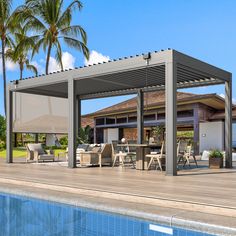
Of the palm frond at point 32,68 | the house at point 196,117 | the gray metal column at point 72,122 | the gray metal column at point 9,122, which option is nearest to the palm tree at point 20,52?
the palm frond at point 32,68

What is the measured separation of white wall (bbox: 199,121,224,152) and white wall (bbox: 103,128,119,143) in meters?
6.86

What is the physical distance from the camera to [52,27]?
1016 inches

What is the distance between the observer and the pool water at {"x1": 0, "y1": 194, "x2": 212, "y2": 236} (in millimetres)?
5438

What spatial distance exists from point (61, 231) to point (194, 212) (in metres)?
2.20

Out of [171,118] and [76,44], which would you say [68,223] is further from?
[76,44]

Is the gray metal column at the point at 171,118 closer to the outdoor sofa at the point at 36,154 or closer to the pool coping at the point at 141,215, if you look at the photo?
the pool coping at the point at 141,215

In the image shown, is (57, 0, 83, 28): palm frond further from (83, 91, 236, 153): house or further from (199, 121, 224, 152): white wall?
(199, 121, 224, 152): white wall

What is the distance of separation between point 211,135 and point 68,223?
63.0 ft

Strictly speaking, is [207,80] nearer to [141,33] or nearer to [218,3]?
[218,3]

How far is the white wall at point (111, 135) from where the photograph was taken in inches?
1103

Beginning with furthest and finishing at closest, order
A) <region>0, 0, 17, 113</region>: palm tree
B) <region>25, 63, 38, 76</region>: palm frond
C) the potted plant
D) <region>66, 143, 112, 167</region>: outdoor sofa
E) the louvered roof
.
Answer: <region>25, 63, 38, 76</region>: palm frond < <region>0, 0, 17, 113</region>: palm tree < <region>66, 143, 112, 167</region>: outdoor sofa < the potted plant < the louvered roof

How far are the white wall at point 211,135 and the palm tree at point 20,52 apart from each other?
46.1 feet

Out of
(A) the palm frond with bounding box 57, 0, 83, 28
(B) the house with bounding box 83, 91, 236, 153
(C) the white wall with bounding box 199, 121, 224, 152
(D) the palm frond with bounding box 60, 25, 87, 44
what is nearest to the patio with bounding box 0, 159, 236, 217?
(B) the house with bounding box 83, 91, 236, 153

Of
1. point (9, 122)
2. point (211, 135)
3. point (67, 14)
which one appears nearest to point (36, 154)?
point (9, 122)
